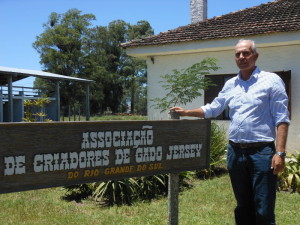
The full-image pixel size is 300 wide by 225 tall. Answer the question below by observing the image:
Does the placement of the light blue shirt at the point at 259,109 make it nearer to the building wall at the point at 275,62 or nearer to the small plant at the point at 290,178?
the small plant at the point at 290,178

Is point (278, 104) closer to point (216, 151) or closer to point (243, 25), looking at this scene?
point (216, 151)

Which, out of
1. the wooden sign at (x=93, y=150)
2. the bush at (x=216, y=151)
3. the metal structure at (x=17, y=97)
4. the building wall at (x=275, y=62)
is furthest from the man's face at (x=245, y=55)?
the metal structure at (x=17, y=97)

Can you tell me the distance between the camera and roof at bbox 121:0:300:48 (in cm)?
895

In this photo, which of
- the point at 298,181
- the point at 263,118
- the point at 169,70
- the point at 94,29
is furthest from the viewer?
the point at 94,29

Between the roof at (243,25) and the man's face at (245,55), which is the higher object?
the roof at (243,25)

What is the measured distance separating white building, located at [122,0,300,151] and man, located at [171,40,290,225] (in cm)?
607

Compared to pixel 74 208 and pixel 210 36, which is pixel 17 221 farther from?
pixel 210 36

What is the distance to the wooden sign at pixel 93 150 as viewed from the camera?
2605mm

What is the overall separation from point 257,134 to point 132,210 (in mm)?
2603

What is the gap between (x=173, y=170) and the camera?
3377 mm

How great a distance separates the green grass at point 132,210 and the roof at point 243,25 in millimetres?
4583

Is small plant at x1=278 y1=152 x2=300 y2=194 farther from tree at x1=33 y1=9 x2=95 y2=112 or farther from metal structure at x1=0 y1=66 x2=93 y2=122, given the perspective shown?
tree at x1=33 y1=9 x2=95 y2=112

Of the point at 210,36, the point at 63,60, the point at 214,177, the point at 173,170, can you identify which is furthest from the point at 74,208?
the point at 63,60

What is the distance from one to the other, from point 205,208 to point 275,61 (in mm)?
5396
